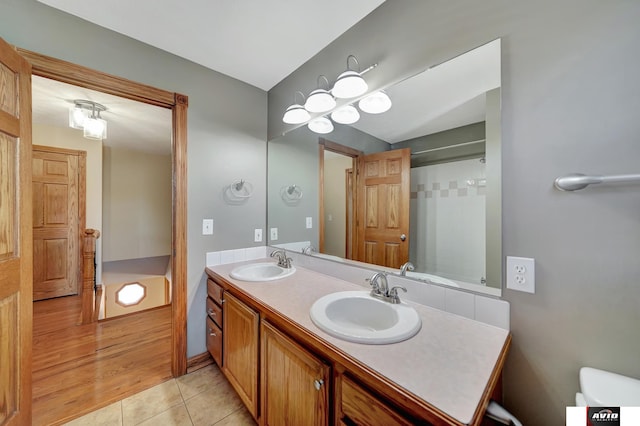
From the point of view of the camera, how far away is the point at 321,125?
1.75m

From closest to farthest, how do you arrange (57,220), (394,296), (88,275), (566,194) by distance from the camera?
(566,194) → (394,296) → (88,275) → (57,220)

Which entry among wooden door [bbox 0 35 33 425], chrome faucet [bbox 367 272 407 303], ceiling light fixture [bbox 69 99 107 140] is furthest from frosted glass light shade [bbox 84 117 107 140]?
chrome faucet [bbox 367 272 407 303]

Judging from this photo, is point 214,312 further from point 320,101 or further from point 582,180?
point 582,180

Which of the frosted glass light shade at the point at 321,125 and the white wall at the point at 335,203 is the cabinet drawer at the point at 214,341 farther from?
the frosted glass light shade at the point at 321,125

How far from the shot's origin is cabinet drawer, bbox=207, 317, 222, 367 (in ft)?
5.41

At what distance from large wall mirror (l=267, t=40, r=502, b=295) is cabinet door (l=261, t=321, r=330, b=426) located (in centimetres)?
66

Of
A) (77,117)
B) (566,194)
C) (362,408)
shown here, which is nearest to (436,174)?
(566,194)

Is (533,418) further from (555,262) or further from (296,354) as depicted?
(296,354)

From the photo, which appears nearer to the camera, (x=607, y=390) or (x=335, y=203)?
(x=607, y=390)

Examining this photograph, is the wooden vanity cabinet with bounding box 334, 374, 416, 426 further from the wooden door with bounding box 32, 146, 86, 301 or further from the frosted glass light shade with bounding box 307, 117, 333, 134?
the wooden door with bounding box 32, 146, 86, 301

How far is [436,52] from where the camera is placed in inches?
43.7

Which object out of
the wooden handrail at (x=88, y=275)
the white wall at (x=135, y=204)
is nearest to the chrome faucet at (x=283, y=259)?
the wooden handrail at (x=88, y=275)

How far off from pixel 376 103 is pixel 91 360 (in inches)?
117

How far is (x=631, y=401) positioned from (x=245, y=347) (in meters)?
1.45
